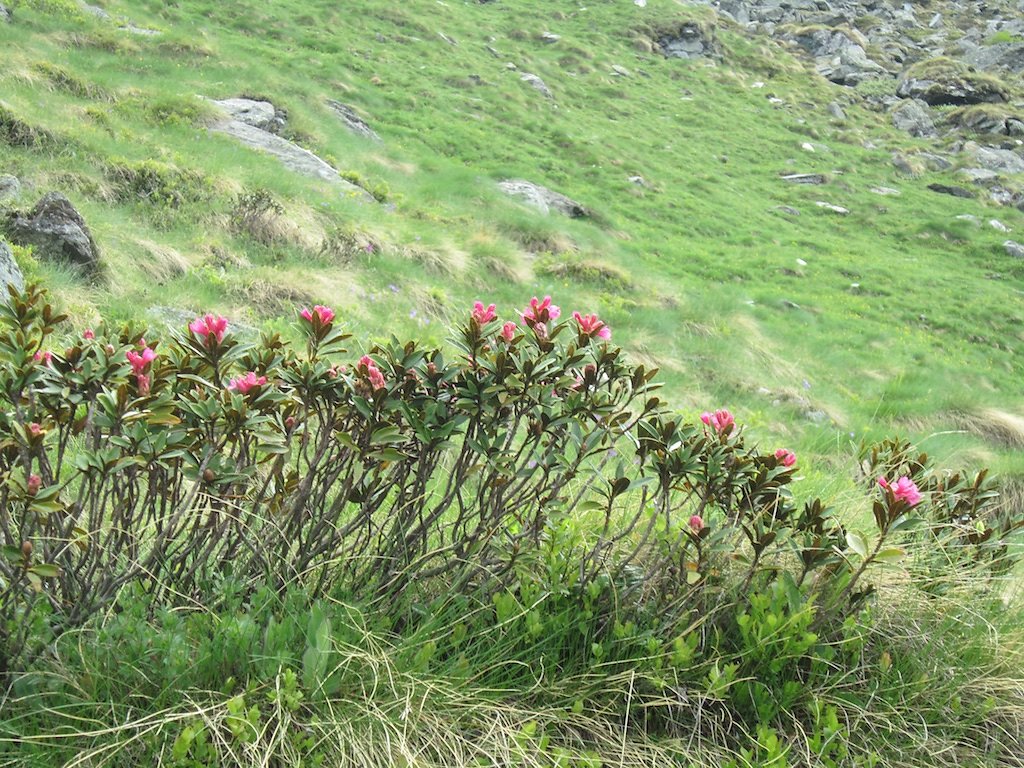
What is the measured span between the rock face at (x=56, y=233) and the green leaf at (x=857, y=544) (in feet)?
21.1

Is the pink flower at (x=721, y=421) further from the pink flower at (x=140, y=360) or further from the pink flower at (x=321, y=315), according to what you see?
the pink flower at (x=140, y=360)

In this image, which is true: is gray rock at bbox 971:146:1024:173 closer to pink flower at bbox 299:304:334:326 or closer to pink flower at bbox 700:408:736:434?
pink flower at bbox 700:408:736:434

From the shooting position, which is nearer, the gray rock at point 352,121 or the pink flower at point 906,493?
the pink flower at point 906,493

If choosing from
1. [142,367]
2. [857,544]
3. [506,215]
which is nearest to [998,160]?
[506,215]

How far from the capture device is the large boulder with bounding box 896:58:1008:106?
42125 mm

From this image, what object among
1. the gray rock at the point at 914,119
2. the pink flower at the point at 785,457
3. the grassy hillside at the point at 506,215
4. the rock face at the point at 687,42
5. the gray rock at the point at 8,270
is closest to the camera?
the pink flower at the point at 785,457

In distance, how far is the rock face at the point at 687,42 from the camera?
41094mm

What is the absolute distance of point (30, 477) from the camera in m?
2.04

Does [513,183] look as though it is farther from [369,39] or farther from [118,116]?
[369,39]

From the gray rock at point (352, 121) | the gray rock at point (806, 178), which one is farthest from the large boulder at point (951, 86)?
the gray rock at point (352, 121)

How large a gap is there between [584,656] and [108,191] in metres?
8.48

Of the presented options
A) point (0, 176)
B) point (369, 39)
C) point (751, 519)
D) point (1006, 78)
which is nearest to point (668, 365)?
point (751, 519)

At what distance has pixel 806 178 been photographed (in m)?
28.1

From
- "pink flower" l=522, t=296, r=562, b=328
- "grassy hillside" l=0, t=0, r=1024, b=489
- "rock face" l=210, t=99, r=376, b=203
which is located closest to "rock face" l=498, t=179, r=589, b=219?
"grassy hillside" l=0, t=0, r=1024, b=489
